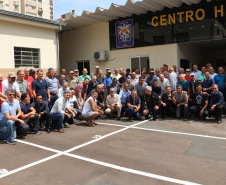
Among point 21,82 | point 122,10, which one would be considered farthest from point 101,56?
point 21,82

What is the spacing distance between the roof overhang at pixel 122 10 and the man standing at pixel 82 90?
5.69 meters

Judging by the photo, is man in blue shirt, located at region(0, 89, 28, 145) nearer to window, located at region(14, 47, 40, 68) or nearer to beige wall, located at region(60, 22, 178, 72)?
window, located at region(14, 47, 40, 68)

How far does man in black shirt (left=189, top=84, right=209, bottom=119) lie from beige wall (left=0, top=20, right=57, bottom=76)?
8864 mm

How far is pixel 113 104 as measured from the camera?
8.58 meters

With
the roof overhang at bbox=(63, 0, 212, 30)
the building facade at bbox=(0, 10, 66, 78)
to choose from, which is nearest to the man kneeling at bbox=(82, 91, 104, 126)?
the building facade at bbox=(0, 10, 66, 78)

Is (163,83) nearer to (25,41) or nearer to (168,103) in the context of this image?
(168,103)

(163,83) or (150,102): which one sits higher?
(163,83)

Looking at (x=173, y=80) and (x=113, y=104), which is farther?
(x=173, y=80)

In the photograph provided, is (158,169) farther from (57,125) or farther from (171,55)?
(171,55)

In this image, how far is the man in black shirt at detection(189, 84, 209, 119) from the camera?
318 inches

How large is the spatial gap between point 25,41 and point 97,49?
16.2ft

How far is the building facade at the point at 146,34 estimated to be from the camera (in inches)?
456

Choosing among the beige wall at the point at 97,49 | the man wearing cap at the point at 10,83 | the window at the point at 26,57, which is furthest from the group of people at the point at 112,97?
the window at the point at 26,57

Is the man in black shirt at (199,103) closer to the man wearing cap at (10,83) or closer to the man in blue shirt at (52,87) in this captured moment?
the man in blue shirt at (52,87)
